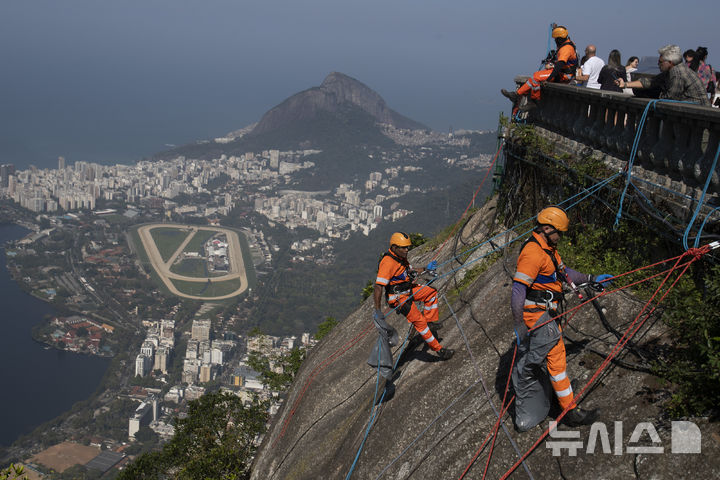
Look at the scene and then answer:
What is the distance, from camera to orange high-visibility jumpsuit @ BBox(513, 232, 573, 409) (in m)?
4.62

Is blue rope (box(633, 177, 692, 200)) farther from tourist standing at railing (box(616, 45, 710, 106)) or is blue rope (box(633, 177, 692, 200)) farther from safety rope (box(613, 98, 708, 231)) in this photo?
tourist standing at railing (box(616, 45, 710, 106))

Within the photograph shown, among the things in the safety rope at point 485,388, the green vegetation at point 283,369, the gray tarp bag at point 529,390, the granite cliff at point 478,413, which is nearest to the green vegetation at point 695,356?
the granite cliff at point 478,413

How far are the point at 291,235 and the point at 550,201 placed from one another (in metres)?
98.2

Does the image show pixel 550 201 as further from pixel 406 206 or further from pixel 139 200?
pixel 139 200

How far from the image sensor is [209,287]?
80500mm

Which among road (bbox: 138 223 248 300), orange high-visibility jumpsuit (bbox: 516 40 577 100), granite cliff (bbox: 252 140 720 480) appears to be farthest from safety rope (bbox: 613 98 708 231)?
road (bbox: 138 223 248 300)

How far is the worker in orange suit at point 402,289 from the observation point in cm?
653

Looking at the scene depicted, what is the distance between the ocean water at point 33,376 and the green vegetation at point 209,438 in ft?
141

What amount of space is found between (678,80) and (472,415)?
173 inches

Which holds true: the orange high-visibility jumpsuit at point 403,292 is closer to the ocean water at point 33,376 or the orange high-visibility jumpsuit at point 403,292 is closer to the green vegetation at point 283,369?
the green vegetation at point 283,369

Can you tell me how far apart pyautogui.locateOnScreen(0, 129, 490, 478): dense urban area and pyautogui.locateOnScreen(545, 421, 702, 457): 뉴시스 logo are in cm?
1214

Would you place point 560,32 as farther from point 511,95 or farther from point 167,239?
point 167,239

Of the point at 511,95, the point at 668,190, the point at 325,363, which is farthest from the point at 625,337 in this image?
the point at 511,95

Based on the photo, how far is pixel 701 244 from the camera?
5.26 m
